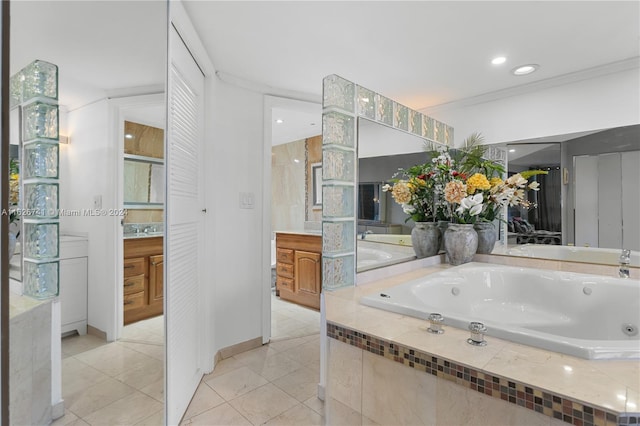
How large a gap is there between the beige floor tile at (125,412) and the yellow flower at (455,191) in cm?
212

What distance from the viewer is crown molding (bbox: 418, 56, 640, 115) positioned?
2.19 meters

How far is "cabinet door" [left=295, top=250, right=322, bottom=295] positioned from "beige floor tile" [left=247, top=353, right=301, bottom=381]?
1.08 metres

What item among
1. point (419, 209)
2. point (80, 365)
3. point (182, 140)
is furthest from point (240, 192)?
point (80, 365)

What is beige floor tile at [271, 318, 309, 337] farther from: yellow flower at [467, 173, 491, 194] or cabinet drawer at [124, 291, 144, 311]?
yellow flower at [467, 173, 491, 194]

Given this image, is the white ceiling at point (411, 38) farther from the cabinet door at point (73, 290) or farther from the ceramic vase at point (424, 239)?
the cabinet door at point (73, 290)

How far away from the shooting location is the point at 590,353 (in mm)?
929

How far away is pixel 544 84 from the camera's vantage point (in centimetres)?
251

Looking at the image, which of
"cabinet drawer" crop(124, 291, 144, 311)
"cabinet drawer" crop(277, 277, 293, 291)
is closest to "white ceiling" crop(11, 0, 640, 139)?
"cabinet drawer" crop(124, 291, 144, 311)

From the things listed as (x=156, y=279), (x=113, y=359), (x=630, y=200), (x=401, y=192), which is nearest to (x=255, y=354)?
(x=156, y=279)

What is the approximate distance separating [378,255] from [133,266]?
146cm

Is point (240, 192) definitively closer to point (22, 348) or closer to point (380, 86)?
point (380, 86)

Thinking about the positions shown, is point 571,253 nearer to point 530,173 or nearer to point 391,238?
point 530,173

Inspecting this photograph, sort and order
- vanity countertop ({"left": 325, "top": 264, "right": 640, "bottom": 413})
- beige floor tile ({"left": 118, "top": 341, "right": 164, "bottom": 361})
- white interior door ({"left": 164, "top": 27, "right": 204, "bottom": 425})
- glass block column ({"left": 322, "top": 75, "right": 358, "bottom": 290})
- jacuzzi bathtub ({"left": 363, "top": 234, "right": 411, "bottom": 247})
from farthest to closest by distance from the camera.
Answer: jacuzzi bathtub ({"left": 363, "top": 234, "right": 411, "bottom": 247})
glass block column ({"left": 322, "top": 75, "right": 358, "bottom": 290})
white interior door ({"left": 164, "top": 27, "right": 204, "bottom": 425})
beige floor tile ({"left": 118, "top": 341, "right": 164, "bottom": 361})
vanity countertop ({"left": 325, "top": 264, "right": 640, "bottom": 413})

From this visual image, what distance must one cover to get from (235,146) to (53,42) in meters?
1.69
